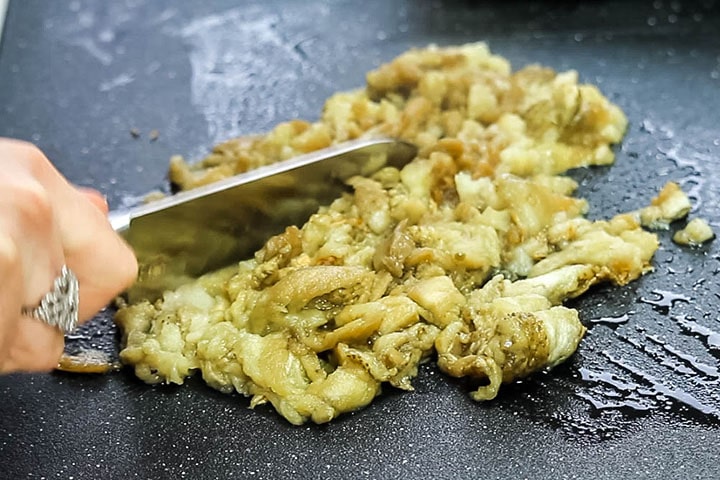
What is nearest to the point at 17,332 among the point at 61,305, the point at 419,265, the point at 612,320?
the point at 61,305

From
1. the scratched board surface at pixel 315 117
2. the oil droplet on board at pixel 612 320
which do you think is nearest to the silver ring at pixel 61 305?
the scratched board surface at pixel 315 117

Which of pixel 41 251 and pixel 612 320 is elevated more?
pixel 41 251

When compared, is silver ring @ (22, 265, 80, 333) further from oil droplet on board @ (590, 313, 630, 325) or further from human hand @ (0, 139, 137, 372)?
oil droplet on board @ (590, 313, 630, 325)

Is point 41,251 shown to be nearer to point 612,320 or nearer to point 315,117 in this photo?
point 612,320

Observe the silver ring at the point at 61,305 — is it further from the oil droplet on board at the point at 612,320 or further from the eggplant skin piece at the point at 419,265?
the oil droplet on board at the point at 612,320

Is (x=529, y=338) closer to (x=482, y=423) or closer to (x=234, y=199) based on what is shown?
(x=482, y=423)

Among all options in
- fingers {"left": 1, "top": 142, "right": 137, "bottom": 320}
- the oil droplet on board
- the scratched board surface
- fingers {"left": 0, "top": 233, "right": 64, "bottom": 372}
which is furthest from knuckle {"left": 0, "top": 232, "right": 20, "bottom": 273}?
the oil droplet on board
